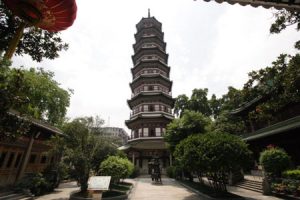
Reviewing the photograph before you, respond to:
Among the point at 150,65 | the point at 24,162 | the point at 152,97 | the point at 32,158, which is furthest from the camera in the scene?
the point at 150,65

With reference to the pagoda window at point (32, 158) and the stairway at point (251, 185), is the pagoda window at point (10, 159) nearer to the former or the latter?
the pagoda window at point (32, 158)

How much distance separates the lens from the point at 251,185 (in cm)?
1577

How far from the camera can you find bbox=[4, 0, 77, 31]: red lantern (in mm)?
4027

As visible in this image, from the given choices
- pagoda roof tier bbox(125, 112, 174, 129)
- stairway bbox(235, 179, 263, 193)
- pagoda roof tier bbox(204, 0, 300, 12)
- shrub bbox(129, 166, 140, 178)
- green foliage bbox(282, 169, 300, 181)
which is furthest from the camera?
pagoda roof tier bbox(125, 112, 174, 129)

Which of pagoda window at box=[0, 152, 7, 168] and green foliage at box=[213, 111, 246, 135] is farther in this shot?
green foliage at box=[213, 111, 246, 135]

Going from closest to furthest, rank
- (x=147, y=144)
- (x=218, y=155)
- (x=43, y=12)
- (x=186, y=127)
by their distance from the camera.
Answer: (x=43, y=12)
(x=218, y=155)
(x=186, y=127)
(x=147, y=144)

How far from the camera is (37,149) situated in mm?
16266

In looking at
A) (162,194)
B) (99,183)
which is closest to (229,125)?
(162,194)

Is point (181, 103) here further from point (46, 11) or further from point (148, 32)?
point (46, 11)

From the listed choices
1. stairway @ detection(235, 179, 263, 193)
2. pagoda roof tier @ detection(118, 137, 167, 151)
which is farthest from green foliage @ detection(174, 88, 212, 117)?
stairway @ detection(235, 179, 263, 193)

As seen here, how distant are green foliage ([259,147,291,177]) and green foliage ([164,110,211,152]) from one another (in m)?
7.18

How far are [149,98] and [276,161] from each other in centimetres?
2321

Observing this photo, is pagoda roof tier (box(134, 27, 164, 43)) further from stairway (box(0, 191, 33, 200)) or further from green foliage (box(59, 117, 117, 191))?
stairway (box(0, 191, 33, 200))

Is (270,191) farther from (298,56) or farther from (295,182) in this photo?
(298,56)
